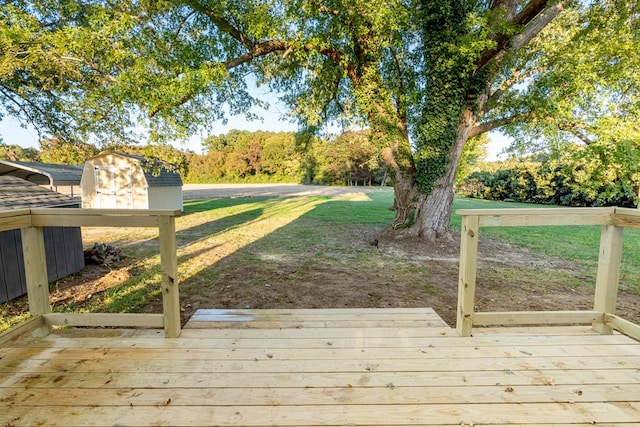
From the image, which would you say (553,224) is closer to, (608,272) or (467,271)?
(608,272)

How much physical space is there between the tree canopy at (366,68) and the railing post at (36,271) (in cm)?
305

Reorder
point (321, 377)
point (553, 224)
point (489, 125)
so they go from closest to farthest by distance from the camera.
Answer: point (321, 377) < point (553, 224) < point (489, 125)

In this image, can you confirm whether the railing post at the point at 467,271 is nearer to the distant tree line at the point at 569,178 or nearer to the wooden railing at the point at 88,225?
the wooden railing at the point at 88,225

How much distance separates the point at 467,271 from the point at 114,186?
13.4 metres

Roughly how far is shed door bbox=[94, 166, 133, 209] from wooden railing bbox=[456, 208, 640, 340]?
1276cm

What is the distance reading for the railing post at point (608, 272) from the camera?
2219 millimetres

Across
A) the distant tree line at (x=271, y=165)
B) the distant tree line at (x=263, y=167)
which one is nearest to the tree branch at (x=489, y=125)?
the distant tree line at (x=271, y=165)

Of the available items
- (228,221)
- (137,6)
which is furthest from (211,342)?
(228,221)

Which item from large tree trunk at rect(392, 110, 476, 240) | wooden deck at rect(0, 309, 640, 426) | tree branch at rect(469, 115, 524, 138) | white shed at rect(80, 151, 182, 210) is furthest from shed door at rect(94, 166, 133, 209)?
tree branch at rect(469, 115, 524, 138)

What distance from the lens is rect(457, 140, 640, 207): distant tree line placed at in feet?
21.2

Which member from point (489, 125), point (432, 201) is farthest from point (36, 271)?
point (489, 125)

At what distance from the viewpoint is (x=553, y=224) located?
2.24m

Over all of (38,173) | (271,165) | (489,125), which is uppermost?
(271,165)

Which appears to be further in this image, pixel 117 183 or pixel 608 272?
pixel 117 183
